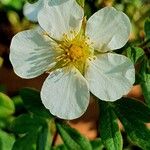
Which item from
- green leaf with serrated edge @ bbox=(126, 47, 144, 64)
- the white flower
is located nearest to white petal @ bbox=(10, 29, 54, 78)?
the white flower

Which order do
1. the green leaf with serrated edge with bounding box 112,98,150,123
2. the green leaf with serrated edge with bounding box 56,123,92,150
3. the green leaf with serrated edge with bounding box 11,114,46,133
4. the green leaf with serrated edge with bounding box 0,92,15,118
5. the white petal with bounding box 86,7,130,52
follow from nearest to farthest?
the white petal with bounding box 86,7,130,52 → the green leaf with serrated edge with bounding box 112,98,150,123 → the green leaf with serrated edge with bounding box 56,123,92,150 → the green leaf with serrated edge with bounding box 11,114,46,133 → the green leaf with serrated edge with bounding box 0,92,15,118

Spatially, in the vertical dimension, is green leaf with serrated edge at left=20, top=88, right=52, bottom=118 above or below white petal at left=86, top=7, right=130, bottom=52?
below

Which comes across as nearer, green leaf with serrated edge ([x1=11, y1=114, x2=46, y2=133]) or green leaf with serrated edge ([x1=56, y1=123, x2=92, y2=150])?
green leaf with serrated edge ([x1=56, y1=123, x2=92, y2=150])

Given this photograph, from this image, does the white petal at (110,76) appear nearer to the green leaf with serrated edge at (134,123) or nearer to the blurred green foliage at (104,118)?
the blurred green foliage at (104,118)

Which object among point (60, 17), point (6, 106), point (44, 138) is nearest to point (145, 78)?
point (60, 17)

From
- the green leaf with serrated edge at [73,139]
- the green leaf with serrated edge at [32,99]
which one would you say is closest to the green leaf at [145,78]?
the green leaf with serrated edge at [73,139]

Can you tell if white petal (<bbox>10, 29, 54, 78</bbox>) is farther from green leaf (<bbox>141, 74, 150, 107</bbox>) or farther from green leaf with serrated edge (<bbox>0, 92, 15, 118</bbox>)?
green leaf with serrated edge (<bbox>0, 92, 15, 118</bbox>)
